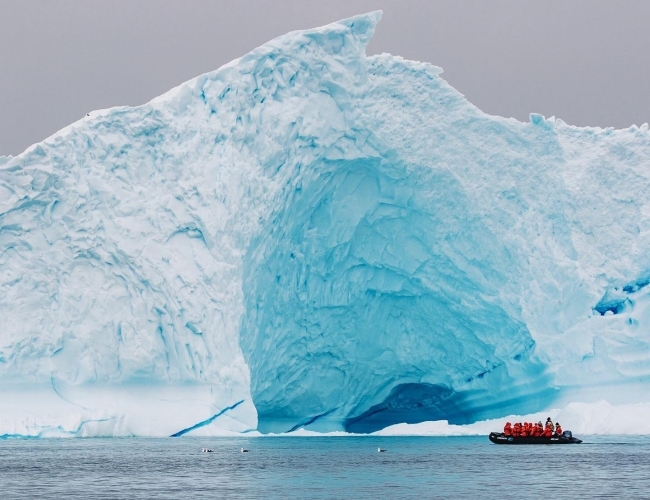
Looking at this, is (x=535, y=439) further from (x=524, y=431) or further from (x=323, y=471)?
(x=323, y=471)

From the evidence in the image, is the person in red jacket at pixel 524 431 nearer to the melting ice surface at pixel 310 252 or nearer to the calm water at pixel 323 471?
the calm water at pixel 323 471

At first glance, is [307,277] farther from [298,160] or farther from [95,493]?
[95,493]

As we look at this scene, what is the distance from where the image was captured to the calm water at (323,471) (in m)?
16.5

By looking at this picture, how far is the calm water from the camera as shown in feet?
54.0

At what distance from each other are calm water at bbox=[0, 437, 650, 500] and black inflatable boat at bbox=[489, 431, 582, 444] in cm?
29

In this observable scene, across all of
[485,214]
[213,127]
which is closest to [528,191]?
[485,214]

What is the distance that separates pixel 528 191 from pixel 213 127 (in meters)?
9.01

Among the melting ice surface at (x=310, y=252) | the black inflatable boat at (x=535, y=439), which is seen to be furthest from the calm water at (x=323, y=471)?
the melting ice surface at (x=310, y=252)

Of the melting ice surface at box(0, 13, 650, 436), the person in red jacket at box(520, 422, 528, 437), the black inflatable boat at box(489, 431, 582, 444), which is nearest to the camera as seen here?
the melting ice surface at box(0, 13, 650, 436)

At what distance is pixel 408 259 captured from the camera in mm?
31328

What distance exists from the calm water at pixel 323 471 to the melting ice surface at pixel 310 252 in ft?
7.13

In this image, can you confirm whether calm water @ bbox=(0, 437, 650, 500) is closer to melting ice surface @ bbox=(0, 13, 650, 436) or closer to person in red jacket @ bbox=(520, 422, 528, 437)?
person in red jacket @ bbox=(520, 422, 528, 437)

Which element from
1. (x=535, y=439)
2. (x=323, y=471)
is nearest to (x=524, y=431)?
(x=535, y=439)

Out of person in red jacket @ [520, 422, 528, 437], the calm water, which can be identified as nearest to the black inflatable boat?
person in red jacket @ [520, 422, 528, 437]
